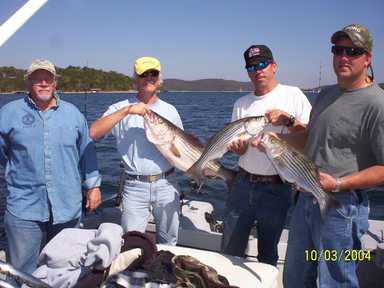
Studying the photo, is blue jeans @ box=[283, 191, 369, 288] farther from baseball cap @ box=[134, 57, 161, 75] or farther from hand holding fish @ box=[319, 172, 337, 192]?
baseball cap @ box=[134, 57, 161, 75]

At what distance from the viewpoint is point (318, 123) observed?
132 inches

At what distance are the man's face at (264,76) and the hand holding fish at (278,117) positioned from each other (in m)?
0.36

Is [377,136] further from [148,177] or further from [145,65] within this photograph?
[145,65]

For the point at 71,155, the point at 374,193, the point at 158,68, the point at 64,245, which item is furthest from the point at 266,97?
the point at 374,193

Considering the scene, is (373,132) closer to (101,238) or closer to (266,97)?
(266,97)

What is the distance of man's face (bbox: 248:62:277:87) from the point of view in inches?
163

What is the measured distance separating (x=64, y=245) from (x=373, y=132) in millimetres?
2504

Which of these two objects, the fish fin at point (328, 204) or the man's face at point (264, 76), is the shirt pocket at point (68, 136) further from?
the fish fin at point (328, 204)

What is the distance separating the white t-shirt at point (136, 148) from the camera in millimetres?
4527

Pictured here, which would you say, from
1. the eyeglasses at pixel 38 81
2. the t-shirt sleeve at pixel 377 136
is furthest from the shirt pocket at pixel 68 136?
the t-shirt sleeve at pixel 377 136

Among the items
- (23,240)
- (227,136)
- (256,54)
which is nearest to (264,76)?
(256,54)

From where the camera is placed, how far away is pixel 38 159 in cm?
392

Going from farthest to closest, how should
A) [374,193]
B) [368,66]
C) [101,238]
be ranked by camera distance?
[374,193]
[368,66]
[101,238]

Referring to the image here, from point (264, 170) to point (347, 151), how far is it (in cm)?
112
